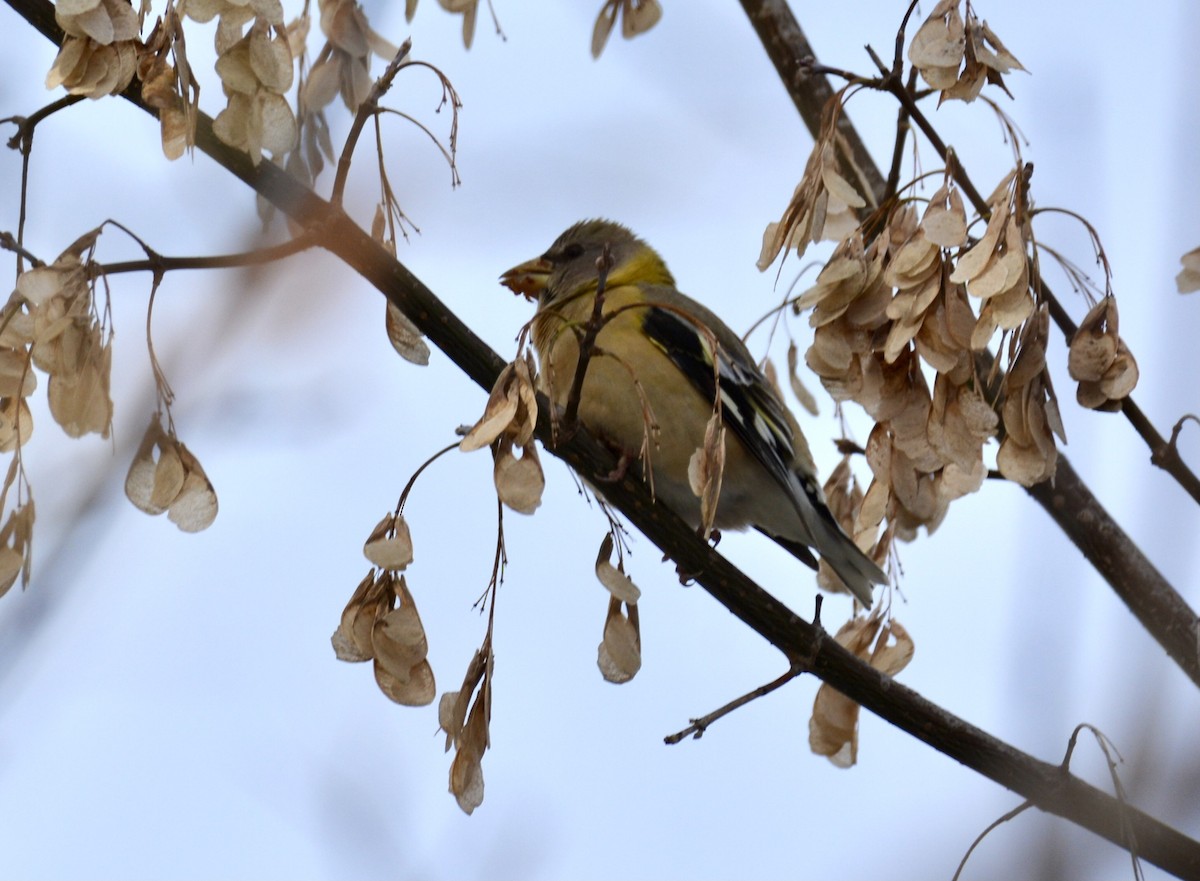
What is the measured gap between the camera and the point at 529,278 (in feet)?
17.1

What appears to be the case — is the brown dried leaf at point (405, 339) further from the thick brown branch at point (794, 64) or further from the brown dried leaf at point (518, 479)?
the thick brown branch at point (794, 64)

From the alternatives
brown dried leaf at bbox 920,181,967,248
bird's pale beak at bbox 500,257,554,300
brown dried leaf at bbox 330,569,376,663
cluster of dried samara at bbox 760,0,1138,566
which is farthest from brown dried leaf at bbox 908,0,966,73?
bird's pale beak at bbox 500,257,554,300

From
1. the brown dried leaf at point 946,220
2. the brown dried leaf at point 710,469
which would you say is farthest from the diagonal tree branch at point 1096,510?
the brown dried leaf at point 710,469

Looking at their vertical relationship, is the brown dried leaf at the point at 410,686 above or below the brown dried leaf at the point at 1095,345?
below

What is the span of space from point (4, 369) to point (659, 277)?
11.9 ft

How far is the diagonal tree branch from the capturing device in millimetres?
3000

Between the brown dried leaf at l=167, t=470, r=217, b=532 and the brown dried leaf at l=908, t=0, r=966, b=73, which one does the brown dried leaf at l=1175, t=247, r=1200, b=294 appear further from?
the brown dried leaf at l=167, t=470, r=217, b=532

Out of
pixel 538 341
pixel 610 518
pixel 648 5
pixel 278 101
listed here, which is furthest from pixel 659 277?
pixel 278 101

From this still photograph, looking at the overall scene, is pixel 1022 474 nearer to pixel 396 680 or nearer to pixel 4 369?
pixel 396 680

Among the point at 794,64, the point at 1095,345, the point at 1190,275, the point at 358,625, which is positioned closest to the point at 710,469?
the point at 358,625

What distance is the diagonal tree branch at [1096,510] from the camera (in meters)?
3.00

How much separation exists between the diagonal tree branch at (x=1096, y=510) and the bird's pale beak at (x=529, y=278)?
1.31 metres

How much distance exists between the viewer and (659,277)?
226 inches

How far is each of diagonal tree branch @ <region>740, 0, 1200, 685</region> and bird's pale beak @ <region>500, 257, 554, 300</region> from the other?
→ 4.31ft
